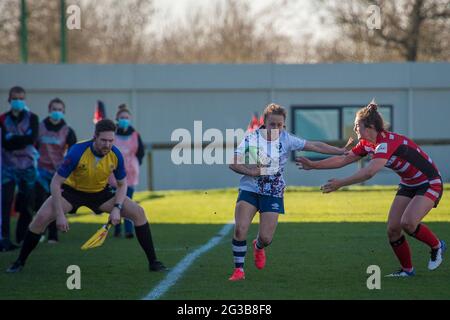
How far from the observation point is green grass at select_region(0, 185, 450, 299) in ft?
32.1

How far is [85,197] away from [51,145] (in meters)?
4.12

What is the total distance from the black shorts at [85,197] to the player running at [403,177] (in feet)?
7.61

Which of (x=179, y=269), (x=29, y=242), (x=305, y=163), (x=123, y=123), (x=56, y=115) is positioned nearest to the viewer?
(x=305, y=163)

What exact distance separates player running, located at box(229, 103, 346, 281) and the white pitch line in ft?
2.33

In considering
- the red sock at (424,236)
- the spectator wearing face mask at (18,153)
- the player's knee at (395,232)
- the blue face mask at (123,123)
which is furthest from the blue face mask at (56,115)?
the red sock at (424,236)

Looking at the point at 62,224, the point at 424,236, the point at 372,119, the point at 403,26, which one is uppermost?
the point at 403,26

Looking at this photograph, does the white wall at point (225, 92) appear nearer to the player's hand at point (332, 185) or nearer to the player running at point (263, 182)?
the player running at point (263, 182)

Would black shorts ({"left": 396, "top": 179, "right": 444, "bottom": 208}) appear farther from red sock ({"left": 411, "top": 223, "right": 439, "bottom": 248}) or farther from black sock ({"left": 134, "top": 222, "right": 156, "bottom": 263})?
black sock ({"left": 134, "top": 222, "right": 156, "bottom": 263})

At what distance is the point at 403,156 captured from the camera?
10.6m

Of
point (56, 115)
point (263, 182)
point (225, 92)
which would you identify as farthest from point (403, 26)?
point (263, 182)

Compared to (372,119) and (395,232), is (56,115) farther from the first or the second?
(395,232)

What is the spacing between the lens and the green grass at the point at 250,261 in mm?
9773
